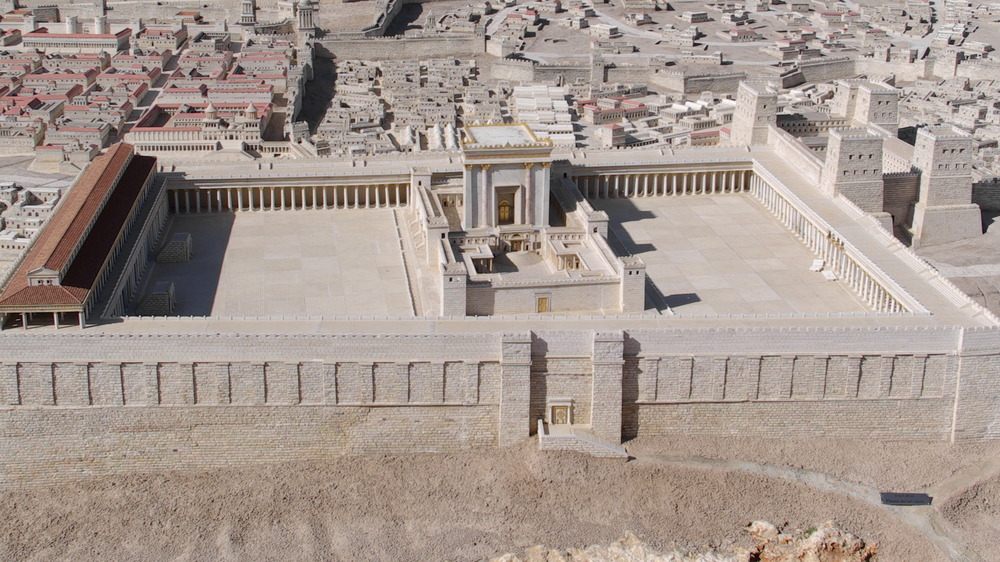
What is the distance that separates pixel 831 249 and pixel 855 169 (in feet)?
31.5

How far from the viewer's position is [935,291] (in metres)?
71.3

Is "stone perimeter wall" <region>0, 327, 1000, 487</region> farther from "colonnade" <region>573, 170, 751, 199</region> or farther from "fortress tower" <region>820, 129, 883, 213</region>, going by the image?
"colonnade" <region>573, 170, 751, 199</region>

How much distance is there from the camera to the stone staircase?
63844 millimetres

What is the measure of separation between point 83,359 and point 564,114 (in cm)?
8240

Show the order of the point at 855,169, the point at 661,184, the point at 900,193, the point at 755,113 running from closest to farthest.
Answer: the point at 855,169 → the point at 900,193 → the point at 661,184 → the point at 755,113

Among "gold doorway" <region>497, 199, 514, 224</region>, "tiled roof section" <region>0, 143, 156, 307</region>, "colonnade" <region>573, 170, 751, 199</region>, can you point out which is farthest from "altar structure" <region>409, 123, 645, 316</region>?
"tiled roof section" <region>0, 143, 156, 307</region>

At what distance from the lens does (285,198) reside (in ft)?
300

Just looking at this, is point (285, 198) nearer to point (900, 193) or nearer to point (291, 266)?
point (291, 266)

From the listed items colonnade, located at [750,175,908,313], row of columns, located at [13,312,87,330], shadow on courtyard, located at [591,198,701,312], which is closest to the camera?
row of columns, located at [13,312,87,330]

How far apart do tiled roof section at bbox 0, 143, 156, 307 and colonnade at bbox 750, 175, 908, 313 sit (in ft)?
154

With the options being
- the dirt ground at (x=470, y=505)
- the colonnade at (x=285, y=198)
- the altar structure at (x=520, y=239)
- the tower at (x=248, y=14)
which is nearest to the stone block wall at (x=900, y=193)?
the altar structure at (x=520, y=239)

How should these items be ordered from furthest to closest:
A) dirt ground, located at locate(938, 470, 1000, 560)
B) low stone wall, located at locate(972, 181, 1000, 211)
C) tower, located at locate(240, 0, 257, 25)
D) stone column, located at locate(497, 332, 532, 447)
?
tower, located at locate(240, 0, 257, 25) < low stone wall, located at locate(972, 181, 1000, 211) < stone column, located at locate(497, 332, 532, 447) < dirt ground, located at locate(938, 470, 1000, 560)

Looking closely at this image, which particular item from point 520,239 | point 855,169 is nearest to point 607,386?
point 520,239

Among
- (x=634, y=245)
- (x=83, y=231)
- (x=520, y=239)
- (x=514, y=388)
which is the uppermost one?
(x=83, y=231)
